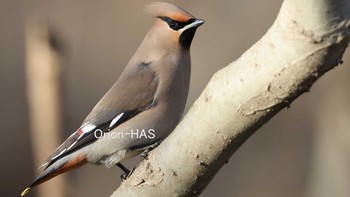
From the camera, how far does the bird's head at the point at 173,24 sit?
3.73 meters

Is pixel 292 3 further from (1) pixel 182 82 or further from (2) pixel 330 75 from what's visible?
(2) pixel 330 75

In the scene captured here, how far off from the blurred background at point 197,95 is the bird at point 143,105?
1.44 meters

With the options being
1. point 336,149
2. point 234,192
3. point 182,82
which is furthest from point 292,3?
point 234,192

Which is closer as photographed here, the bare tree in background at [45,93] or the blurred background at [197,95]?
the bare tree in background at [45,93]

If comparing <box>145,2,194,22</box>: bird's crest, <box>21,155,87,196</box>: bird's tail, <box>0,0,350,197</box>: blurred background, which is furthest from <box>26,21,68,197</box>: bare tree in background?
<box>0,0,350,197</box>: blurred background

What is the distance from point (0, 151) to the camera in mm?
5941

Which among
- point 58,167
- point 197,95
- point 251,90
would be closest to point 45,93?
point 58,167

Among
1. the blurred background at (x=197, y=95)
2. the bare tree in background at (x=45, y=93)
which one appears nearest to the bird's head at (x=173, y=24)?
the bare tree in background at (x=45, y=93)

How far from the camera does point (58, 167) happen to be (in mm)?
3305

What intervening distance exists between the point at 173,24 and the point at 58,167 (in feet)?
3.07

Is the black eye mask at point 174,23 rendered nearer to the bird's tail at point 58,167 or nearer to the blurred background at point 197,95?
the bird's tail at point 58,167

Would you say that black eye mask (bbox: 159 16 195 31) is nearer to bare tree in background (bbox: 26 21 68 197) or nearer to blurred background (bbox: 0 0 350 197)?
bare tree in background (bbox: 26 21 68 197)

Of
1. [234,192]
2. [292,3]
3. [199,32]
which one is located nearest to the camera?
[292,3]

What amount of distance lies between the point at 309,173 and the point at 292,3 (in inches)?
156
